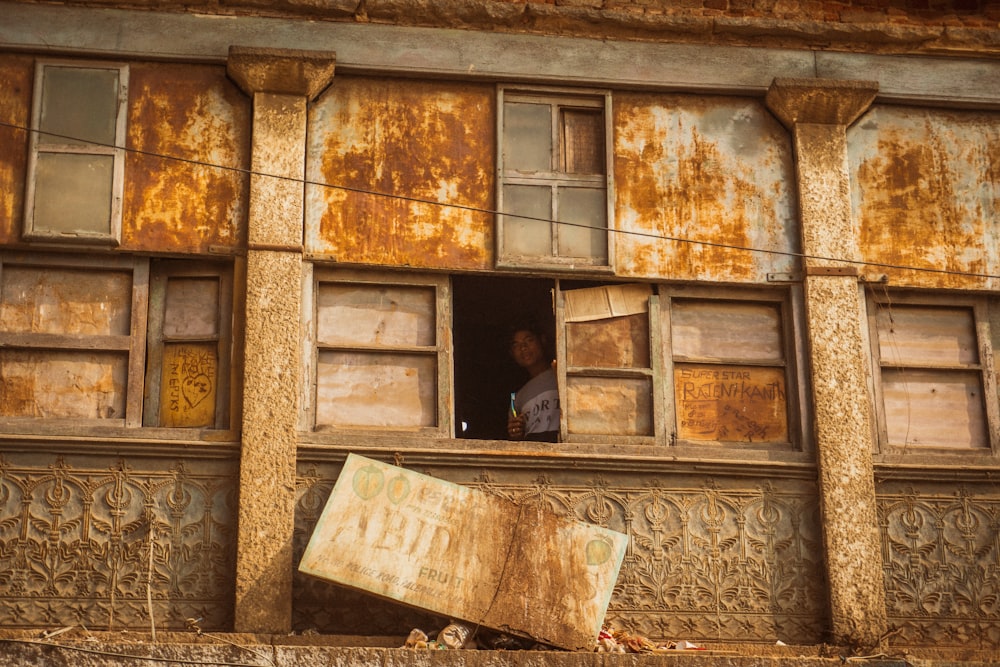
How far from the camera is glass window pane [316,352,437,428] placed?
8961mm

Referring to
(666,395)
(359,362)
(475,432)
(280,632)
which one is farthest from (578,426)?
(475,432)

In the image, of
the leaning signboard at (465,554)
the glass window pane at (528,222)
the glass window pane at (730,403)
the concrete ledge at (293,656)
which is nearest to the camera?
the concrete ledge at (293,656)

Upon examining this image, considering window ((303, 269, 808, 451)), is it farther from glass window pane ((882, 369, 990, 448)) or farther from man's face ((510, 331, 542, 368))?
glass window pane ((882, 369, 990, 448))

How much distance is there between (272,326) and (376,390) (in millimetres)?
771

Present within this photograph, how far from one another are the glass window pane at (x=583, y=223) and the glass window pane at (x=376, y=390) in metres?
1.20

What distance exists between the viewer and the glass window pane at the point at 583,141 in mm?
9562

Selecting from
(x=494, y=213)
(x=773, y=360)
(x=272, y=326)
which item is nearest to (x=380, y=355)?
(x=272, y=326)

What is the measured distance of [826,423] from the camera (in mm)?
9109

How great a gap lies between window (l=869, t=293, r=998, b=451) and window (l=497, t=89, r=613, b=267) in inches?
77.9

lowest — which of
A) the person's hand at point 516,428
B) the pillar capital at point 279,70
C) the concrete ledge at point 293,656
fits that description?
the concrete ledge at point 293,656

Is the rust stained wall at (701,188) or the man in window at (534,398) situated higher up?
the rust stained wall at (701,188)

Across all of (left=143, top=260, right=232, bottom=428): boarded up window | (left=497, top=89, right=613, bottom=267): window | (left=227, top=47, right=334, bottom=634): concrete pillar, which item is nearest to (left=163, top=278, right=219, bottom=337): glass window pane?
(left=143, top=260, right=232, bottom=428): boarded up window

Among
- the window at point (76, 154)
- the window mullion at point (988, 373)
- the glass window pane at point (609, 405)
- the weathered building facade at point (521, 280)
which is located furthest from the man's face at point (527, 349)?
the window mullion at point (988, 373)

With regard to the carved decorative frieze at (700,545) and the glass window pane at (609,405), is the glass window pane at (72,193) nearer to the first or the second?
the carved decorative frieze at (700,545)
